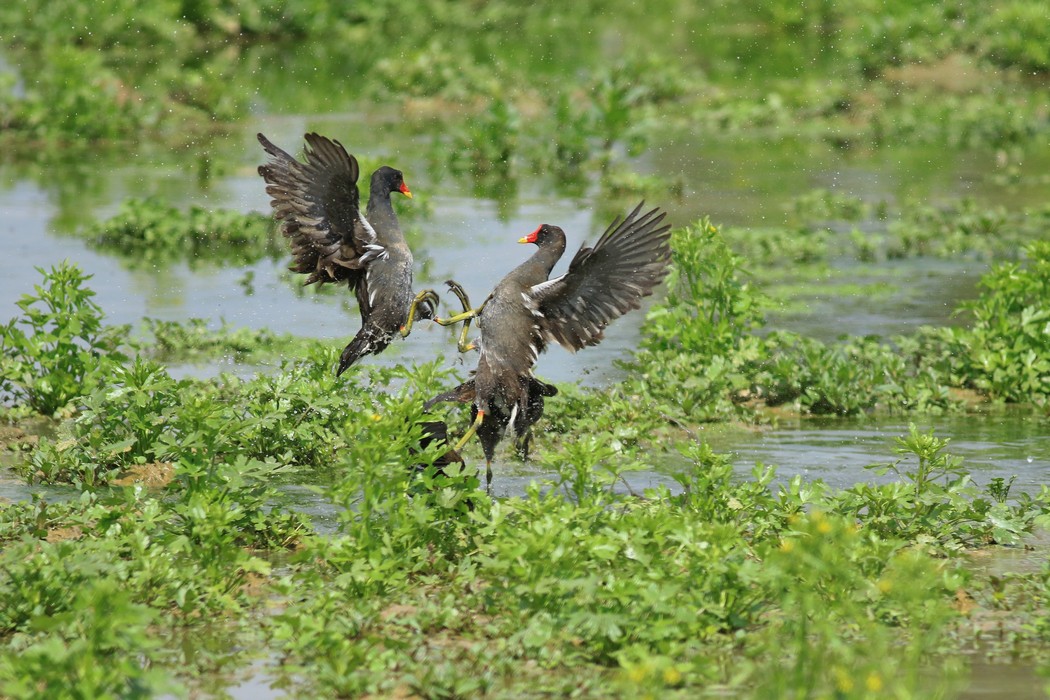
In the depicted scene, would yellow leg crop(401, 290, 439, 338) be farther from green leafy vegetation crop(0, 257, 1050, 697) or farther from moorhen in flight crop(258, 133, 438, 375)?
green leafy vegetation crop(0, 257, 1050, 697)

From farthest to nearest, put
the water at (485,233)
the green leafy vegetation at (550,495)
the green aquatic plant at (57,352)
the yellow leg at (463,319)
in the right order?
the water at (485,233), the green aquatic plant at (57,352), the yellow leg at (463,319), the green leafy vegetation at (550,495)

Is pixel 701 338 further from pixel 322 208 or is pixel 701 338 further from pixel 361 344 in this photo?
pixel 322 208

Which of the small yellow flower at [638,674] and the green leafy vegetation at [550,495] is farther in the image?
the green leafy vegetation at [550,495]

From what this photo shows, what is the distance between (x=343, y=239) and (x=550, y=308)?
123 centimetres

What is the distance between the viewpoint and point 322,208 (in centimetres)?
780

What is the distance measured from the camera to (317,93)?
2345 centimetres

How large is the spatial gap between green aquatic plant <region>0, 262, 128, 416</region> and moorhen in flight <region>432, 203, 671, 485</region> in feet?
6.69

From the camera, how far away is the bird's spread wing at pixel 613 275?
705 cm

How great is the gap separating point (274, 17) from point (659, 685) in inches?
1078

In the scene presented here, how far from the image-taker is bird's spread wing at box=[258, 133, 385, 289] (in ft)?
25.4

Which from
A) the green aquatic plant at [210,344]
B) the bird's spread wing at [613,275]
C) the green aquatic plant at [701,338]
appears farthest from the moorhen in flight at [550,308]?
the green aquatic plant at [210,344]

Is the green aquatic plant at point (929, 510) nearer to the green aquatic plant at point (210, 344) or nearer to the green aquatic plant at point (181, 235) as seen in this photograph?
the green aquatic plant at point (210, 344)

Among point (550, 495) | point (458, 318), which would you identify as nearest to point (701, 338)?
point (458, 318)

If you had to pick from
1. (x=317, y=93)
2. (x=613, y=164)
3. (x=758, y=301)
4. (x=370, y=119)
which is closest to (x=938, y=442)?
(x=758, y=301)
